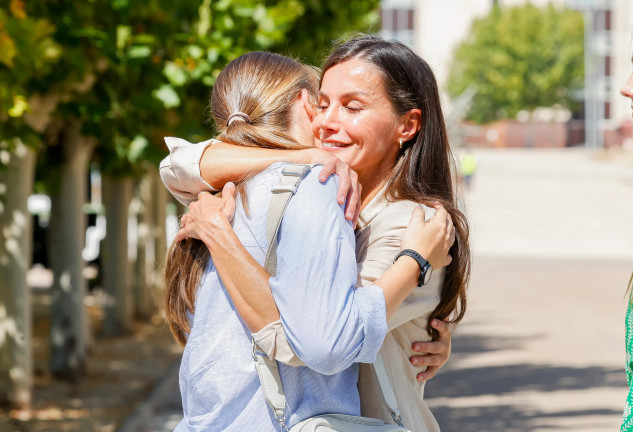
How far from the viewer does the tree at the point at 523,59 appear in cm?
8062

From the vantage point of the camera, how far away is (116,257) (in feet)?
42.4

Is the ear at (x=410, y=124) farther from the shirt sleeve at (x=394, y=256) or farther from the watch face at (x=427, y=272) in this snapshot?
the watch face at (x=427, y=272)

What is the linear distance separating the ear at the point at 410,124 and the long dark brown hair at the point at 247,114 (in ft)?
0.73

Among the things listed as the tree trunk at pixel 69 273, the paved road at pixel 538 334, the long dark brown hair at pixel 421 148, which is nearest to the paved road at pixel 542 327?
the paved road at pixel 538 334

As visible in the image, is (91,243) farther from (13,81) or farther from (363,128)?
(363,128)

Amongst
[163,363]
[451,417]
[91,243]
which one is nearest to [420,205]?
[451,417]

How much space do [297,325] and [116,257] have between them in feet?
36.0

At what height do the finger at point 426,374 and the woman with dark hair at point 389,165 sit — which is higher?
the woman with dark hair at point 389,165

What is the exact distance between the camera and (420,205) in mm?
2568

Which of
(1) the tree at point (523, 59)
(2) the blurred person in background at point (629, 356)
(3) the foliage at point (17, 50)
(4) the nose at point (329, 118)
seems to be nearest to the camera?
(4) the nose at point (329, 118)

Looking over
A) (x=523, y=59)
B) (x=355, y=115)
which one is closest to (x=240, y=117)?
(x=355, y=115)

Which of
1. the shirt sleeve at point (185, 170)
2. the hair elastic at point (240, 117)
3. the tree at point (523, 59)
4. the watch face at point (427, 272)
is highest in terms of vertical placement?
the hair elastic at point (240, 117)

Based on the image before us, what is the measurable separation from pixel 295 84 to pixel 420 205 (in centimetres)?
40

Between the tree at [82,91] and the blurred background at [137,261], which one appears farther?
the blurred background at [137,261]
